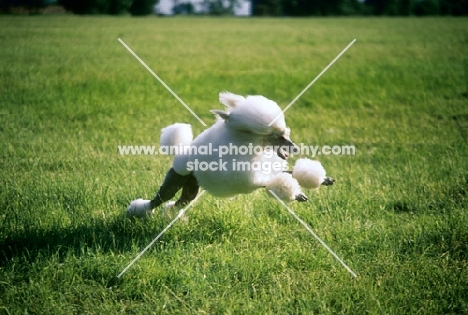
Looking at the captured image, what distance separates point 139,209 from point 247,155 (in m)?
1.13

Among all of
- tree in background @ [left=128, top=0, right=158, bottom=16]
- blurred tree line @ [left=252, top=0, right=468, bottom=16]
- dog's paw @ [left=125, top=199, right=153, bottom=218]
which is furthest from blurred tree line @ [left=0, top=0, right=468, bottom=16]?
dog's paw @ [left=125, top=199, right=153, bottom=218]

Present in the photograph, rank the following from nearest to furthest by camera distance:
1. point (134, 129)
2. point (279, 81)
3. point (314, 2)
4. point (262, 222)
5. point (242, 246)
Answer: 1. point (242, 246)
2. point (262, 222)
3. point (134, 129)
4. point (279, 81)
5. point (314, 2)

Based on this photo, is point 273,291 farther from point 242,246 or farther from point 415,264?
point 415,264

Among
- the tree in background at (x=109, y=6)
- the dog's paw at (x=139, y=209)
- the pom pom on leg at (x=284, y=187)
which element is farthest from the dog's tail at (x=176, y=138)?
the tree in background at (x=109, y=6)

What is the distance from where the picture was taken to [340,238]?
3.75 metres

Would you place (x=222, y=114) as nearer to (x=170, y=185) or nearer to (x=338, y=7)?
(x=170, y=185)

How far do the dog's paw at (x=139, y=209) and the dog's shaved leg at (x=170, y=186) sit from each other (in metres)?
0.04

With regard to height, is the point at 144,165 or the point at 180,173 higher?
the point at 180,173

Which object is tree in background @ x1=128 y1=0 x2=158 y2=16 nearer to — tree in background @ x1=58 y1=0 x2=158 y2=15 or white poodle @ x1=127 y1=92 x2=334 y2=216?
tree in background @ x1=58 y1=0 x2=158 y2=15

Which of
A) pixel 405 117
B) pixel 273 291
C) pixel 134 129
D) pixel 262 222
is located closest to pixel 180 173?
pixel 262 222

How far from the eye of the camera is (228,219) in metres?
3.89

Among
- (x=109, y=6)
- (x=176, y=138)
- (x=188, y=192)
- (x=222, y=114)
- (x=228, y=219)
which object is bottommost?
(x=228, y=219)

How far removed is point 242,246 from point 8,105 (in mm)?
5943

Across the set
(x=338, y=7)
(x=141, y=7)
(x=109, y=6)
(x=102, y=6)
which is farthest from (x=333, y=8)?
(x=102, y=6)
